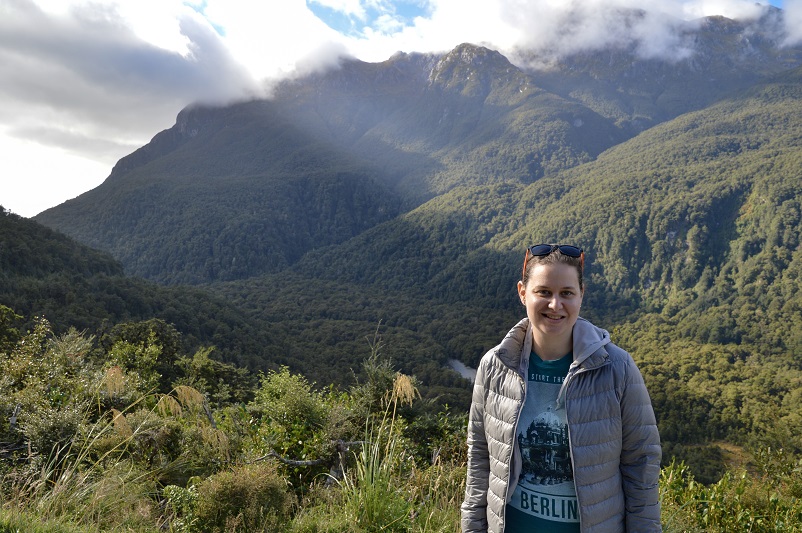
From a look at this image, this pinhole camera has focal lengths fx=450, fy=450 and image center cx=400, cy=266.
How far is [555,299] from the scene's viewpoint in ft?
5.65

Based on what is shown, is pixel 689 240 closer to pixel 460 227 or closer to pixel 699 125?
pixel 460 227

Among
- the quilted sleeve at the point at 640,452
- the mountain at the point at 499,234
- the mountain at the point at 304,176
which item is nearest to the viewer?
the quilted sleeve at the point at 640,452

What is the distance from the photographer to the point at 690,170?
349 ft

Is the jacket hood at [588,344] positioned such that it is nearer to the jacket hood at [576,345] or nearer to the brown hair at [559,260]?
the jacket hood at [576,345]

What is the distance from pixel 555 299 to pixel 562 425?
0.49 metres

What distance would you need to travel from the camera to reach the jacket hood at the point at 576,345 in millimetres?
1679

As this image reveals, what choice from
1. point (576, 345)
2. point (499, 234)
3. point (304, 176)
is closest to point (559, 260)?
point (576, 345)

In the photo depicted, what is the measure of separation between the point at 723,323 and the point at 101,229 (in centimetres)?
13406

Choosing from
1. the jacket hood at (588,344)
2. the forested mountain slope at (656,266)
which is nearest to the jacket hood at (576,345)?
the jacket hood at (588,344)

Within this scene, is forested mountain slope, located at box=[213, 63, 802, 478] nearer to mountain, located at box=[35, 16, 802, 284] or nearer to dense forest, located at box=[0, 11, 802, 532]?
dense forest, located at box=[0, 11, 802, 532]

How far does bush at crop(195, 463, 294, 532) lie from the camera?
8.71 ft

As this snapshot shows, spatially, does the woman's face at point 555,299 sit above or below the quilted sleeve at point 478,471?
above

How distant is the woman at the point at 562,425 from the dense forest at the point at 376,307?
1.00m

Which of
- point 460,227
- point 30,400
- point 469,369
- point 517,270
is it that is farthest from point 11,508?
point 460,227
